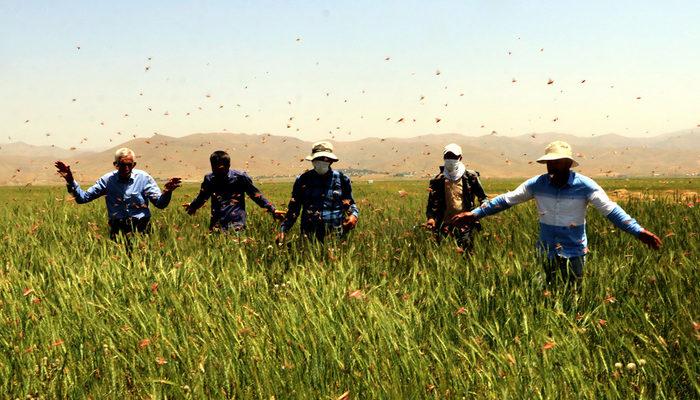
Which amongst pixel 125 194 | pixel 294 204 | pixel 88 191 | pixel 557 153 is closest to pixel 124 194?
pixel 125 194

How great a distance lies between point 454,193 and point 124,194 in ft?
14.4

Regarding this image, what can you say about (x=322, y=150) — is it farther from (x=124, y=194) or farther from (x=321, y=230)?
(x=124, y=194)

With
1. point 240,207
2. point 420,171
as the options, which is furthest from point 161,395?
point 420,171

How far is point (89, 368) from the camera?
3461 millimetres

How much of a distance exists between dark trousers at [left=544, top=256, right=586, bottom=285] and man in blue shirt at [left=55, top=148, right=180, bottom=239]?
15.5ft

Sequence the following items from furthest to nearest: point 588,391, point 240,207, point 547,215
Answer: point 240,207, point 547,215, point 588,391

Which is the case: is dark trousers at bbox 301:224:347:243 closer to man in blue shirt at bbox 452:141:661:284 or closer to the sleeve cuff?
the sleeve cuff

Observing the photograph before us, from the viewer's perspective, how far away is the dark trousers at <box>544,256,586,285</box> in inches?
195

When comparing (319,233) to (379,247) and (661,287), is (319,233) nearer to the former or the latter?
(379,247)

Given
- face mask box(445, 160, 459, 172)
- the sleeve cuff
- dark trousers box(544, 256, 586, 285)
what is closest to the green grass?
dark trousers box(544, 256, 586, 285)

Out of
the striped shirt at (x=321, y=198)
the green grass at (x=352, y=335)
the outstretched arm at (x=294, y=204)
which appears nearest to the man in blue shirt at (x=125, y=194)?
the green grass at (x=352, y=335)

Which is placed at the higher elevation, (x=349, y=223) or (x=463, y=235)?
A: (x=349, y=223)

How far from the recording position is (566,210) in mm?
4957

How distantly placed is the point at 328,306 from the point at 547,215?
8.05 ft
